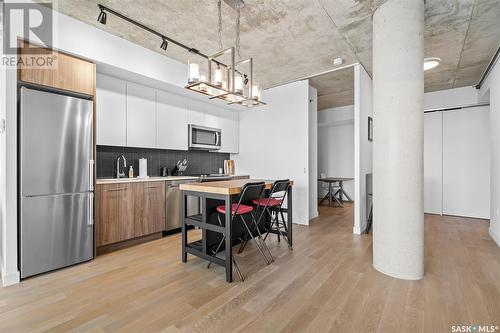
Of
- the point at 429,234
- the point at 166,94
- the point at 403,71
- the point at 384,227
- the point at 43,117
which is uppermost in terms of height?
the point at 166,94

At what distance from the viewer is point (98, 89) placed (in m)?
3.25

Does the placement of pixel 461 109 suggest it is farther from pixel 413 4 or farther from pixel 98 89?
pixel 98 89

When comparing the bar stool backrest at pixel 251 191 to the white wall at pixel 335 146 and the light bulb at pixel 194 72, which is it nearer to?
the light bulb at pixel 194 72

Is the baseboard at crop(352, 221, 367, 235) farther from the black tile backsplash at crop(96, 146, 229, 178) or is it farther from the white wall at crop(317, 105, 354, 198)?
the white wall at crop(317, 105, 354, 198)

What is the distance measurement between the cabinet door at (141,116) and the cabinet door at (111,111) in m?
0.09

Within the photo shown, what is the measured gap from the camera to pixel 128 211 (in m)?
3.25

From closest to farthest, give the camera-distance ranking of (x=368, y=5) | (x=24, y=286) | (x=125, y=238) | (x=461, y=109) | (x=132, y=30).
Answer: (x=24, y=286) < (x=368, y=5) < (x=132, y=30) < (x=125, y=238) < (x=461, y=109)

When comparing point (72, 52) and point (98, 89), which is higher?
point (72, 52)

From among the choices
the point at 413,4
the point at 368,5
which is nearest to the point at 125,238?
the point at 368,5

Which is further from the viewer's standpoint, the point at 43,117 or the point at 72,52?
the point at 72,52

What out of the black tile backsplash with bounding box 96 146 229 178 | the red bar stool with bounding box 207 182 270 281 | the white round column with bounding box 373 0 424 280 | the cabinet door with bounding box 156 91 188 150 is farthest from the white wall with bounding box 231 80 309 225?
the white round column with bounding box 373 0 424 280

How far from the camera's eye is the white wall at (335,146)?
23.2 feet

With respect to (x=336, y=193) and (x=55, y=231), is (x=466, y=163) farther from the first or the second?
(x=55, y=231)

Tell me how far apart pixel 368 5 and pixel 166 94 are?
3.19 metres
